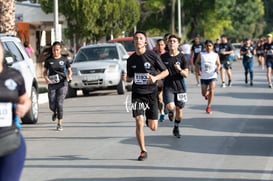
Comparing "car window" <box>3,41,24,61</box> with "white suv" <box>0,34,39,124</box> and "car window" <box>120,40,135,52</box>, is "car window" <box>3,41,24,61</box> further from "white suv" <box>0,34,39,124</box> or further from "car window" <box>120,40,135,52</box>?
"car window" <box>120,40,135,52</box>

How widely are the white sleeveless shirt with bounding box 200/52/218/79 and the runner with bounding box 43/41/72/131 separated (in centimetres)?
345

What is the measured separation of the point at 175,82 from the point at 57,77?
105 inches

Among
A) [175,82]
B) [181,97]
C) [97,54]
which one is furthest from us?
[97,54]

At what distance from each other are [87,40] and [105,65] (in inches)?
587

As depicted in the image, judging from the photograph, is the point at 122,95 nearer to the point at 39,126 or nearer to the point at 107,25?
the point at 39,126

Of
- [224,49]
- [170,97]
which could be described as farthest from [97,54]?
[170,97]

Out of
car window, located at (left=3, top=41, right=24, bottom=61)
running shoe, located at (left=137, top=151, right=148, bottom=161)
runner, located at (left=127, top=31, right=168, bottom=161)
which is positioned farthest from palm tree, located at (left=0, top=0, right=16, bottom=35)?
running shoe, located at (left=137, top=151, right=148, bottom=161)

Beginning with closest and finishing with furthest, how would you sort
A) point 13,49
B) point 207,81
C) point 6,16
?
1. point 13,49
2. point 207,81
3. point 6,16

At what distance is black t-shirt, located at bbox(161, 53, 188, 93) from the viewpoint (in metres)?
13.1

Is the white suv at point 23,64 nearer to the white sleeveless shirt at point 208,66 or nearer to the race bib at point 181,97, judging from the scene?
the race bib at point 181,97

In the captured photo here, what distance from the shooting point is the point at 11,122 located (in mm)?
5934

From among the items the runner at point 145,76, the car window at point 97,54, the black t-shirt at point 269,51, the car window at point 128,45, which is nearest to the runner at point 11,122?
the runner at point 145,76

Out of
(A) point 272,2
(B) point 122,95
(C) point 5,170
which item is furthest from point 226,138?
(A) point 272,2

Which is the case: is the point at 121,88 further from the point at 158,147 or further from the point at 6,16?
the point at 158,147
